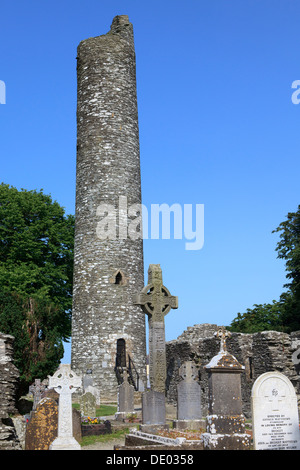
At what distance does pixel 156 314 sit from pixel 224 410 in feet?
19.5

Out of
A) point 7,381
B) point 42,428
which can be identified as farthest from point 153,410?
point 7,381

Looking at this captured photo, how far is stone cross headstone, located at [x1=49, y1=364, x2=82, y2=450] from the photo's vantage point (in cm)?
962

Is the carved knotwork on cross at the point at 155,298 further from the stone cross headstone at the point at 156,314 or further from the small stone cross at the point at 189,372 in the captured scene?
the small stone cross at the point at 189,372

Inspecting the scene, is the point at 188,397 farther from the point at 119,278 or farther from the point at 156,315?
the point at 119,278

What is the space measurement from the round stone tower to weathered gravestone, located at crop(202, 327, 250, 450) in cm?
1501

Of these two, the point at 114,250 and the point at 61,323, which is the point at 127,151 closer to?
the point at 114,250

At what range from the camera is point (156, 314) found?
1502 centimetres

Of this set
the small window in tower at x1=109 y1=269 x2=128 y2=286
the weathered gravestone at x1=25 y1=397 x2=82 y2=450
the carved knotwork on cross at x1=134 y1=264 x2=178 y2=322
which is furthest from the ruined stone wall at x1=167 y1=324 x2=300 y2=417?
the small window in tower at x1=109 y1=269 x2=128 y2=286

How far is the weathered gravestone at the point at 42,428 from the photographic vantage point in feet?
35.2

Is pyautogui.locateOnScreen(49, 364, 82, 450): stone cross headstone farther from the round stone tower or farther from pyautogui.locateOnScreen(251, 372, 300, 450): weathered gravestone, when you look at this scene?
the round stone tower

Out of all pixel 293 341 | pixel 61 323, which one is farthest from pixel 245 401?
pixel 61 323

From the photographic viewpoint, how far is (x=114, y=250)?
25000 mm

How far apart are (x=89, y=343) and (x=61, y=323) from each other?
7083mm

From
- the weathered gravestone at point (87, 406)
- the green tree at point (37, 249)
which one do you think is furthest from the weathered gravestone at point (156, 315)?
the green tree at point (37, 249)
